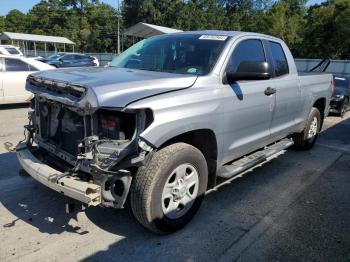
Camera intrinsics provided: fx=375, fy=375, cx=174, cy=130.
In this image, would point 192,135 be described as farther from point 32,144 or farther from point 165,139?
point 32,144

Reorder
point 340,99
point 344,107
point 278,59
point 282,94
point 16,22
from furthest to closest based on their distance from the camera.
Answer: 1. point 16,22
2. point 344,107
3. point 340,99
4. point 278,59
5. point 282,94

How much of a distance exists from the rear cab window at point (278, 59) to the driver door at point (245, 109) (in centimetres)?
33

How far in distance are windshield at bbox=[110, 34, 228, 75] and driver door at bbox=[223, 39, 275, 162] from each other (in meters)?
0.25

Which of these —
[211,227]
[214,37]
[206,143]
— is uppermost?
[214,37]

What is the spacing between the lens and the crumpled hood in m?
3.08

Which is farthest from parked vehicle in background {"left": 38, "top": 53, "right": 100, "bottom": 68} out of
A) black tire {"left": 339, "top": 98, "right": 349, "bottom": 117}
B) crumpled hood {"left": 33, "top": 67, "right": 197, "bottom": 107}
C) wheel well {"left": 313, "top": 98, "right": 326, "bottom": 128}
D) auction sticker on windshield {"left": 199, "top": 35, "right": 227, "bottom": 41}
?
crumpled hood {"left": 33, "top": 67, "right": 197, "bottom": 107}

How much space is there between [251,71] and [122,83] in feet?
4.76

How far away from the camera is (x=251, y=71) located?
3.97m

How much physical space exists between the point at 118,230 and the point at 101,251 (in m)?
0.40

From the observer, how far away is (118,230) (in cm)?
379

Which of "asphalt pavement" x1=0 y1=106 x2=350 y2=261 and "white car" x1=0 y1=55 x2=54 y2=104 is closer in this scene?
"asphalt pavement" x1=0 y1=106 x2=350 y2=261

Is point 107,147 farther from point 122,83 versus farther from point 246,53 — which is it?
point 246,53

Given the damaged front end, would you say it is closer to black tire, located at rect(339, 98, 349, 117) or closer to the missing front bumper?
the missing front bumper

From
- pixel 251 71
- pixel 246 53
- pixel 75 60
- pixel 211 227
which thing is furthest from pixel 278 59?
pixel 75 60
